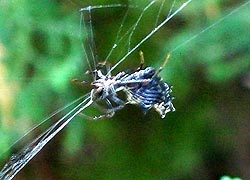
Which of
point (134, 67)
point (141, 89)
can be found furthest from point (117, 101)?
point (134, 67)

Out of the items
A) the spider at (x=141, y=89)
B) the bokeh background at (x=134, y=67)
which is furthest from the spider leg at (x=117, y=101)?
the bokeh background at (x=134, y=67)

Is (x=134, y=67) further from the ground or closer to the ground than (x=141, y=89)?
further from the ground

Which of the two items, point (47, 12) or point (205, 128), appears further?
point (205, 128)

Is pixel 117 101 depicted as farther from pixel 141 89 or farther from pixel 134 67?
pixel 134 67

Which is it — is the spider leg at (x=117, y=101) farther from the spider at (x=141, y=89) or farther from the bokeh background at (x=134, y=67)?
the bokeh background at (x=134, y=67)

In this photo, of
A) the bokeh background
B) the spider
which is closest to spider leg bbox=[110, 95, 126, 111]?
the spider

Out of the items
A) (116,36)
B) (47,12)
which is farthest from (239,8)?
(47,12)

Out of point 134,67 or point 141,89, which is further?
point 134,67

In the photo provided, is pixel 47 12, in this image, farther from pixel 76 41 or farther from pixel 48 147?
pixel 48 147

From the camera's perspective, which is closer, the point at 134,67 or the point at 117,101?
the point at 117,101
